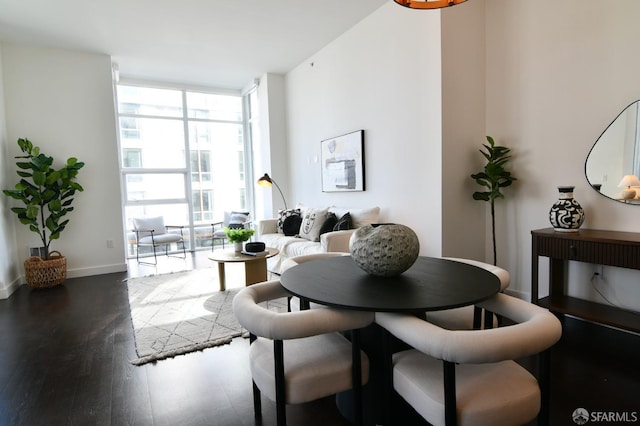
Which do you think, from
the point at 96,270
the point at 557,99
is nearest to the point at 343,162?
the point at 557,99

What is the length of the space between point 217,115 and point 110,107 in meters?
2.25

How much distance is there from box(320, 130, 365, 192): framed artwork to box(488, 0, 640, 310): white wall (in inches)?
60.0

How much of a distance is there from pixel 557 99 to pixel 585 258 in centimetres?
138

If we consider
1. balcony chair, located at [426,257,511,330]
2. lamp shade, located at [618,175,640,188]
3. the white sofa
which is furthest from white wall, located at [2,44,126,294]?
lamp shade, located at [618,175,640,188]

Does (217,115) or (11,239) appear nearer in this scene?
(11,239)

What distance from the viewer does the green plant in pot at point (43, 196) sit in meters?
4.32

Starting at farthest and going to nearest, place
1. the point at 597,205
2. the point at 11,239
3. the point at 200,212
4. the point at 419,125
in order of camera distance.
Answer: the point at 200,212, the point at 11,239, the point at 419,125, the point at 597,205

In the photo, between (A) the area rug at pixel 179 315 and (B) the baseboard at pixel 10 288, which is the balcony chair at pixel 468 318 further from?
(B) the baseboard at pixel 10 288

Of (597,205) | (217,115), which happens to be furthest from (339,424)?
(217,115)

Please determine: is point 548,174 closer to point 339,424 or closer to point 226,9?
point 339,424

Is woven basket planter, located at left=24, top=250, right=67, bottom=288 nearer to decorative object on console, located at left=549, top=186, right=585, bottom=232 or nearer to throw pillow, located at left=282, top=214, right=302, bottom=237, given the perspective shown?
throw pillow, located at left=282, top=214, right=302, bottom=237

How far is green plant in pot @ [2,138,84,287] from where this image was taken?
432 centimetres

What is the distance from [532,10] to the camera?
312 centimetres

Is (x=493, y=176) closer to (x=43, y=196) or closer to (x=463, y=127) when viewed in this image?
(x=463, y=127)
